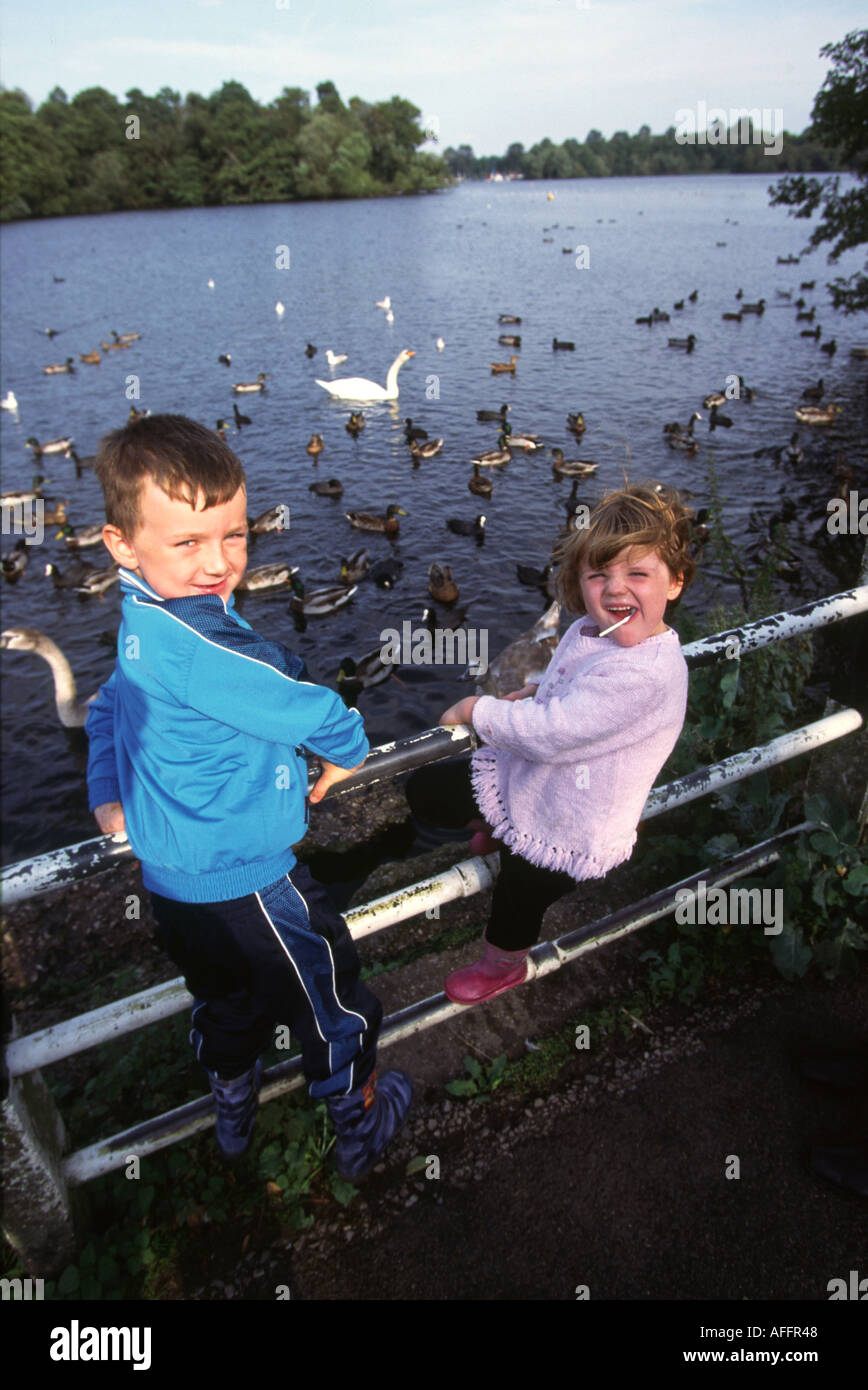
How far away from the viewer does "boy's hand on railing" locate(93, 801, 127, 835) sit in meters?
2.28

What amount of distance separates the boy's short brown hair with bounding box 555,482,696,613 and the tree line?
108337mm

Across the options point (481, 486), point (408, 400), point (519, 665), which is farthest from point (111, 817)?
point (408, 400)

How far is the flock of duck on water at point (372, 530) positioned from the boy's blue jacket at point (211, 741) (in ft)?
18.8

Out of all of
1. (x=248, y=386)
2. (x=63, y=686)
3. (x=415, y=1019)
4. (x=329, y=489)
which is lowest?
(x=63, y=686)

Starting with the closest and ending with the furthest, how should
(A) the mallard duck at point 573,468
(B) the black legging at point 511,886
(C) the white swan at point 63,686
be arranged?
1. (B) the black legging at point 511,886
2. (C) the white swan at point 63,686
3. (A) the mallard duck at point 573,468

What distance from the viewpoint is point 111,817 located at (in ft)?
7.61

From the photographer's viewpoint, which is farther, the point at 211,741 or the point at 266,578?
the point at 266,578

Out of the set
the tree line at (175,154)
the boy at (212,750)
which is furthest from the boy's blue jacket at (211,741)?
the tree line at (175,154)

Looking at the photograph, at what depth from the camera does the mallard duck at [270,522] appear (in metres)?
16.2

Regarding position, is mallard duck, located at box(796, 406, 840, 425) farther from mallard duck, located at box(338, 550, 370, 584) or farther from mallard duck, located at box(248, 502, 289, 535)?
mallard duck, located at box(248, 502, 289, 535)

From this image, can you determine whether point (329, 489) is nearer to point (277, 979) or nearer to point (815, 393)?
point (815, 393)

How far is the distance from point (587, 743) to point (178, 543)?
1422 millimetres

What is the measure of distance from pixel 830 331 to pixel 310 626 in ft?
100

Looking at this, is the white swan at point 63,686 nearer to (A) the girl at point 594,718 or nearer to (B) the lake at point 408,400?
(B) the lake at point 408,400
